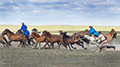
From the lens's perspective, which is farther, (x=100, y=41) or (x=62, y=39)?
(x=62, y=39)

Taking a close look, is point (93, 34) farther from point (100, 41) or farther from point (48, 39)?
point (48, 39)

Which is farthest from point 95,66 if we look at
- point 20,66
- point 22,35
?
point 22,35

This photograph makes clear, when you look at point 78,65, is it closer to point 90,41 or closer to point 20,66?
point 20,66

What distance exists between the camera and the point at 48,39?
17750 mm

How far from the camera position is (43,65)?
1025 centimetres

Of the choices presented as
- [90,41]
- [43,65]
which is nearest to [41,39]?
[90,41]

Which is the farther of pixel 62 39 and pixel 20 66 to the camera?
pixel 62 39

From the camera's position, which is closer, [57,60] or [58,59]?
[57,60]

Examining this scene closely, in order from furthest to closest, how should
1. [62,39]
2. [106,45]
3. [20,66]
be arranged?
[62,39]
[106,45]
[20,66]

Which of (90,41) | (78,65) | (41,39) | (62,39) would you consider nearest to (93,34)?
(90,41)

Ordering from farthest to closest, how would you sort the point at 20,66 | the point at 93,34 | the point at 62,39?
the point at 62,39, the point at 93,34, the point at 20,66

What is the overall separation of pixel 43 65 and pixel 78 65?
155 centimetres

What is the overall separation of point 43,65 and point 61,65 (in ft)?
2.59

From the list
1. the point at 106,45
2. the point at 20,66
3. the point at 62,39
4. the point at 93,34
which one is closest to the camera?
the point at 20,66
